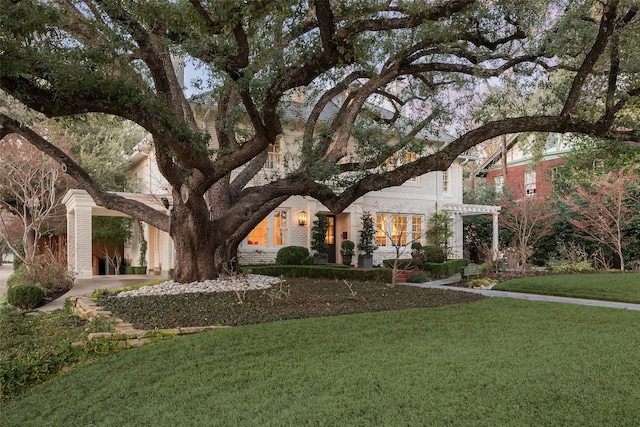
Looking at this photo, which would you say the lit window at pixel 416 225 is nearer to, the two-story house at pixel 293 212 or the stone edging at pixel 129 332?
the two-story house at pixel 293 212

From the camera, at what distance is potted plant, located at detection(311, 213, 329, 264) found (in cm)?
1778

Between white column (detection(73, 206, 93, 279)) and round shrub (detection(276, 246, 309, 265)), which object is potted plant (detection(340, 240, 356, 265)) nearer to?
round shrub (detection(276, 246, 309, 265))

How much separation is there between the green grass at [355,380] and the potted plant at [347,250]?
37.3 feet

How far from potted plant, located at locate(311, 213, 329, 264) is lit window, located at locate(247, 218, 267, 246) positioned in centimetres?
182

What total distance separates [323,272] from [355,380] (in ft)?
32.7

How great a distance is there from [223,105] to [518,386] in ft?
31.7

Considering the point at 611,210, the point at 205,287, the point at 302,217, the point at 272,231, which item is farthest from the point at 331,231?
the point at 611,210

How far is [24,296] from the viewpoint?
9938 mm

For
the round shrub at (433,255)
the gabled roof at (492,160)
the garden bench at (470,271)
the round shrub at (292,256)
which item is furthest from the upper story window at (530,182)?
the round shrub at (292,256)

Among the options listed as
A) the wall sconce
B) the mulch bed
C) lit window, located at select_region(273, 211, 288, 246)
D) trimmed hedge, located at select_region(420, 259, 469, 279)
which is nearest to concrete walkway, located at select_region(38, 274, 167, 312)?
the mulch bed

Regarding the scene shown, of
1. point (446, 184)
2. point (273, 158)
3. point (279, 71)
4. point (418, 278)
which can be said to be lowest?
point (418, 278)

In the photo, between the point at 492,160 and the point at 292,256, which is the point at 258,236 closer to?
the point at 292,256

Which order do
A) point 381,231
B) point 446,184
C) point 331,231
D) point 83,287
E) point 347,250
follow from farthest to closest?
point 446,184, point 331,231, point 381,231, point 347,250, point 83,287

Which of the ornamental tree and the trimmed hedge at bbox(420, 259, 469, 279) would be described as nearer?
the ornamental tree
